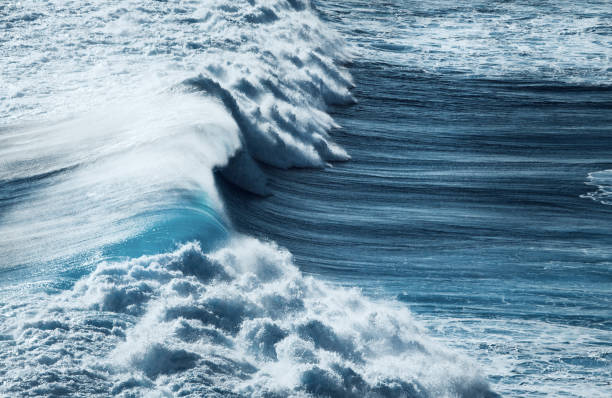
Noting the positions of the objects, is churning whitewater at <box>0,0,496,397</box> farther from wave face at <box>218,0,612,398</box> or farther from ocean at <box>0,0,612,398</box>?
wave face at <box>218,0,612,398</box>

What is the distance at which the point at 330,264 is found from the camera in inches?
355

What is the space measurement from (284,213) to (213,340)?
373cm

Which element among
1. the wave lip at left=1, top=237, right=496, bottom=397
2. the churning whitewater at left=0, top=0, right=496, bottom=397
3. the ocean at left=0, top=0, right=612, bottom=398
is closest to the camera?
the wave lip at left=1, top=237, right=496, bottom=397

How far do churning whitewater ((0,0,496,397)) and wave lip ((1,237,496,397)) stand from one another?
0.04ft

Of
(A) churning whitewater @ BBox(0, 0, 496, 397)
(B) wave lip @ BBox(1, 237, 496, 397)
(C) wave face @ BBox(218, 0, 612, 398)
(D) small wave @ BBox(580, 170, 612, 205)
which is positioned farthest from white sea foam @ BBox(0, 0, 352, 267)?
(D) small wave @ BBox(580, 170, 612, 205)

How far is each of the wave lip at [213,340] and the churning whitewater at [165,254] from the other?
1 centimetres

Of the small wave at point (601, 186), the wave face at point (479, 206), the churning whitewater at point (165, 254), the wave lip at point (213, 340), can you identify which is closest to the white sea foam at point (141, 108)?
the churning whitewater at point (165, 254)

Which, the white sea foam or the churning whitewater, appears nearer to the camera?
the churning whitewater

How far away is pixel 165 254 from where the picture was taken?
294 inches

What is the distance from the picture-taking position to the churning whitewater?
6.35m

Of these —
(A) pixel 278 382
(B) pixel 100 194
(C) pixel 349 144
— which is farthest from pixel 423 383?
(C) pixel 349 144

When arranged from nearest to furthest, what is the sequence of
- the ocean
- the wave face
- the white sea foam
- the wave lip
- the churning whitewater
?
the wave lip, the churning whitewater, the ocean, the wave face, the white sea foam

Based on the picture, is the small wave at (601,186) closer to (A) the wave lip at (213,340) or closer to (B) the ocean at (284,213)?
(B) the ocean at (284,213)

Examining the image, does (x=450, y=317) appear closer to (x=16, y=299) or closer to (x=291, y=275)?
(x=291, y=275)
